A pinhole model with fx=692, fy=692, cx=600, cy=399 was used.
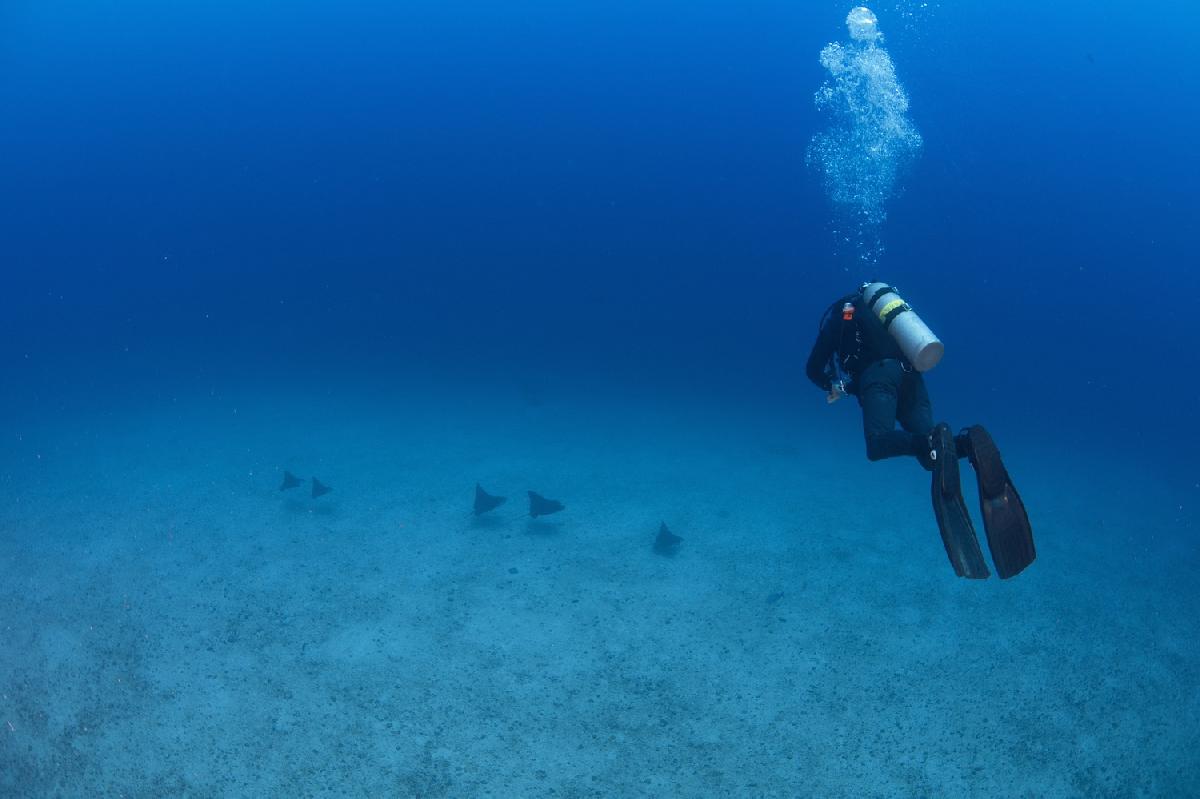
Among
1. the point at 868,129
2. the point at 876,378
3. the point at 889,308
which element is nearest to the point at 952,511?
the point at 876,378

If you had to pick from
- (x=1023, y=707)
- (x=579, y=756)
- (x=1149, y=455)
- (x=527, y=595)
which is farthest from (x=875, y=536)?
(x=1149, y=455)

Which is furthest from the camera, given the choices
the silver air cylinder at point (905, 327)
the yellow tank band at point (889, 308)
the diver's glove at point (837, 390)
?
the diver's glove at point (837, 390)

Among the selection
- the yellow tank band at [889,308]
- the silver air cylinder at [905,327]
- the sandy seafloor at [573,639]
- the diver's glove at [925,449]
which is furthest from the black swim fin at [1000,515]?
the sandy seafloor at [573,639]

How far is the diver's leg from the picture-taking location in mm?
5555

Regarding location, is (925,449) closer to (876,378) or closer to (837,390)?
(876,378)

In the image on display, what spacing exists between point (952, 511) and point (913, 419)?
1.04 meters

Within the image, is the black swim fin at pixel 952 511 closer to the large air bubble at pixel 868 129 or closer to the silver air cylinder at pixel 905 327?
the silver air cylinder at pixel 905 327

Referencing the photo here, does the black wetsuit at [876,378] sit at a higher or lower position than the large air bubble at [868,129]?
lower

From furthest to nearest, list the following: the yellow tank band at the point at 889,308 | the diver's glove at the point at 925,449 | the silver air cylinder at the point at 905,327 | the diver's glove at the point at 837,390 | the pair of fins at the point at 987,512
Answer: the diver's glove at the point at 837,390 < the yellow tank band at the point at 889,308 < the silver air cylinder at the point at 905,327 < the diver's glove at the point at 925,449 < the pair of fins at the point at 987,512

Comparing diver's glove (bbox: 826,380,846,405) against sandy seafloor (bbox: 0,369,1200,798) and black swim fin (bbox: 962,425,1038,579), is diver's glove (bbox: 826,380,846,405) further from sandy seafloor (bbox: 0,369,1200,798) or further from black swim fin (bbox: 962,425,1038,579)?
sandy seafloor (bbox: 0,369,1200,798)

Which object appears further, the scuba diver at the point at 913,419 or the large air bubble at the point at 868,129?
the large air bubble at the point at 868,129

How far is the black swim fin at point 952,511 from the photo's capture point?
17.0 feet

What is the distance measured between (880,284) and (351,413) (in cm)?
1788

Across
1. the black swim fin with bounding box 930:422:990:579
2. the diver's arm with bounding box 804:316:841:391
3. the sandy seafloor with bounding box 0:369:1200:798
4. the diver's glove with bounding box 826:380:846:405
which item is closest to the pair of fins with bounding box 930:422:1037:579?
the black swim fin with bounding box 930:422:990:579
